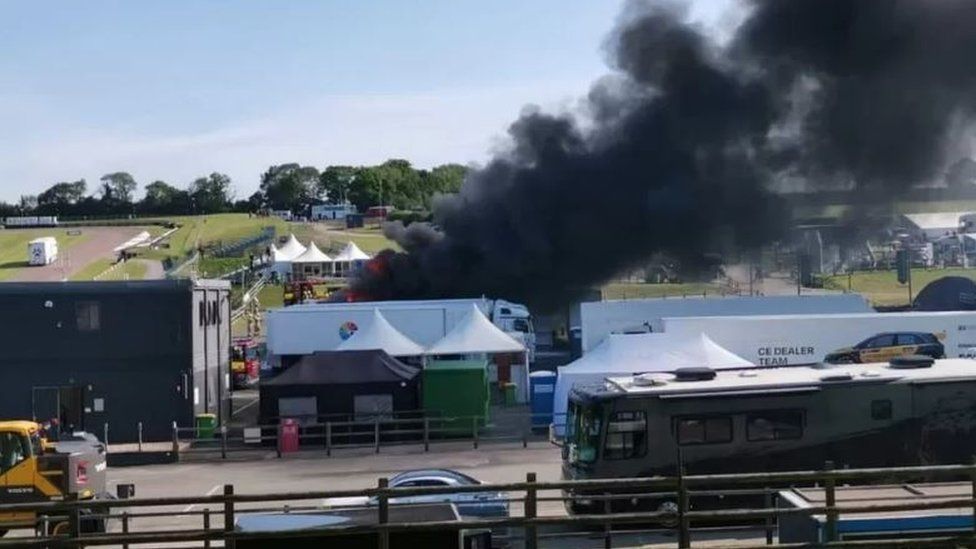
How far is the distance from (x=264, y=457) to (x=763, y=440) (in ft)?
45.7

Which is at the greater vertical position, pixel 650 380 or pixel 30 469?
pixel 650 380

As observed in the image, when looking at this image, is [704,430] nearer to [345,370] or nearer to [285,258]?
[345,370]

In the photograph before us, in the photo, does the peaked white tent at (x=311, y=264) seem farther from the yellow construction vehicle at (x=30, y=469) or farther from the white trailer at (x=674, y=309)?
the yellow construction vehicle at (x=30, y=469)

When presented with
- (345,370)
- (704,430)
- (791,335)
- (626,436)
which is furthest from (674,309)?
(626,436)

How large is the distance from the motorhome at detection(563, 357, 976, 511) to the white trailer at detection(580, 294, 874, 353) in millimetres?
15613

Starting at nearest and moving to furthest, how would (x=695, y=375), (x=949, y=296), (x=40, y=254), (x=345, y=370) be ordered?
(x=695, y=375) → (x=345, y=370) → (x=949, y=296) → (x=40, y=254)

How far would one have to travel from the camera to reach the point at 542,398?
2986cm

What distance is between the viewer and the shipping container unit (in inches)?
1166

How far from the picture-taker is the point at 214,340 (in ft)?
111

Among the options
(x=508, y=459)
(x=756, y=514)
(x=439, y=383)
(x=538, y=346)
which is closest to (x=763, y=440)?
(x=756, y=514)

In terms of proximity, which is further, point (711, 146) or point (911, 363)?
point (711, 146)

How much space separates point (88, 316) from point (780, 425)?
19.8m

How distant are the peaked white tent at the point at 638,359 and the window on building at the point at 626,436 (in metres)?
9.37

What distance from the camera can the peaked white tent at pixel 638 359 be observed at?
88.8 ft
